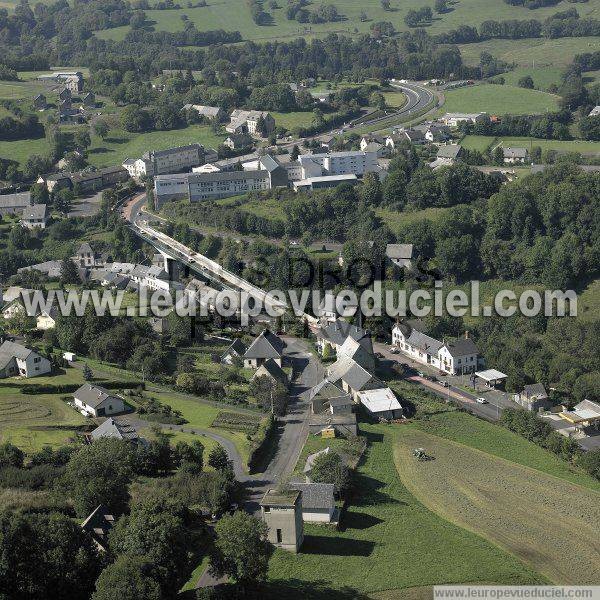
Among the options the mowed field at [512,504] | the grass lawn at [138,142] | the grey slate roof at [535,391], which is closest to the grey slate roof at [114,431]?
the mowed field at [512,504]

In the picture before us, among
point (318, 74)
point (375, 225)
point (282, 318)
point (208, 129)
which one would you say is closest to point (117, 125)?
point (208, 129)

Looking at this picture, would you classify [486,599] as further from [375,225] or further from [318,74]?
[318,74]

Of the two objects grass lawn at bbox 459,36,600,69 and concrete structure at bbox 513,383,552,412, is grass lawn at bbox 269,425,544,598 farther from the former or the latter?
grass lawn at bbox 459,36,600,69

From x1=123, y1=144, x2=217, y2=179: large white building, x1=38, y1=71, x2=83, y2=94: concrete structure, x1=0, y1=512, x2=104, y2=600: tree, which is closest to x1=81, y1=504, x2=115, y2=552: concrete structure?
x1=0, y1=512, x2=104, y2=600: tree

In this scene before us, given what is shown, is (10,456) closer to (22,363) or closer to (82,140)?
(22,363)

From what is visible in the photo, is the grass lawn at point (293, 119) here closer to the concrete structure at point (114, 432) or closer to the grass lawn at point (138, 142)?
the grass lawn at point (138, 142)

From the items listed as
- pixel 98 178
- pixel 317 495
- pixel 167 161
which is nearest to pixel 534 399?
pixel 317 495
